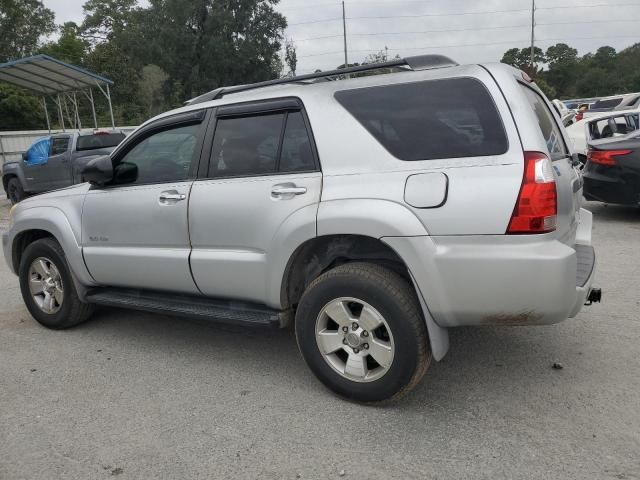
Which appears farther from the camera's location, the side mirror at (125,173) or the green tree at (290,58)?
the green tree at (290,58)

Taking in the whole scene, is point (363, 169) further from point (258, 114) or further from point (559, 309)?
point (559, 309)

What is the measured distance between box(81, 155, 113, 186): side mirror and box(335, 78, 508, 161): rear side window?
1.99m

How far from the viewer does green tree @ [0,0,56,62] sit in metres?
46.1

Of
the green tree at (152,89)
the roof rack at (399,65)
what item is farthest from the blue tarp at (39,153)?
the green tree at (152,89)

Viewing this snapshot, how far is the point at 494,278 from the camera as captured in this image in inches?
112

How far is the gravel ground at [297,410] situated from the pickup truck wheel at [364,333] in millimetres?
186

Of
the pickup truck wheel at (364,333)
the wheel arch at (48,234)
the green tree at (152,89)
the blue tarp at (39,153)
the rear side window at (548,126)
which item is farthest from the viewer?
the green tree at (152,89)

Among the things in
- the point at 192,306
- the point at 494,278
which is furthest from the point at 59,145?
the point at 494,278

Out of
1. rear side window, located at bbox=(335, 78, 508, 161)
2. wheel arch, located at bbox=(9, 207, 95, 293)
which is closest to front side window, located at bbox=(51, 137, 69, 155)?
wheel arch, located at bbox=(9, 207, 95, 293)

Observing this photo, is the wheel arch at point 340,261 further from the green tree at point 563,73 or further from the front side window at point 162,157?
the green tree at point 563,73

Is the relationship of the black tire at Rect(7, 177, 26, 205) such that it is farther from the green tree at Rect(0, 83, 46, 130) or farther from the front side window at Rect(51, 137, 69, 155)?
the green tree at Rect(0, 83, 46, 130)

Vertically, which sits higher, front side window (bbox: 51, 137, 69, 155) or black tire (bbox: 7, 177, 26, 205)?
front side window (bbox: 51, 137, 69, 155)

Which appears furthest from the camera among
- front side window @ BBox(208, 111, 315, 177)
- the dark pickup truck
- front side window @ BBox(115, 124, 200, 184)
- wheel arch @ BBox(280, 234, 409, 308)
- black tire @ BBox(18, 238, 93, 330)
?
the dark pickup truck

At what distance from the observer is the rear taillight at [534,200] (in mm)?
2797
